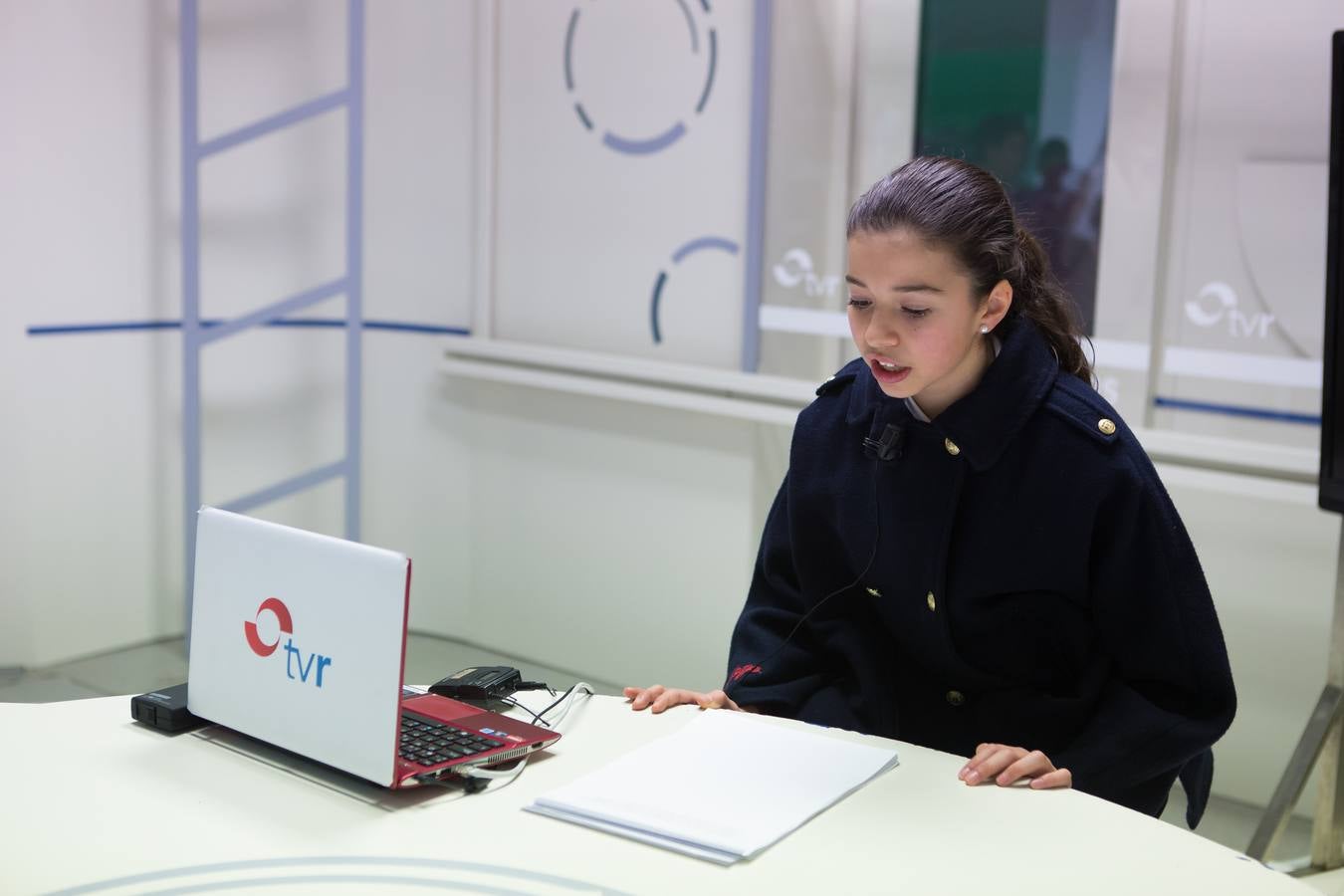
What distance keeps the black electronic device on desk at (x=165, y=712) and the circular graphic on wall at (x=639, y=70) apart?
2.34 metres

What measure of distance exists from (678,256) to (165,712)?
7.52ft

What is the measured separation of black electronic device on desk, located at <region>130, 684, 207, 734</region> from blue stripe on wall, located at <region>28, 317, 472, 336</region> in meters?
2.45

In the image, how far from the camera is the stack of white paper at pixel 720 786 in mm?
1321

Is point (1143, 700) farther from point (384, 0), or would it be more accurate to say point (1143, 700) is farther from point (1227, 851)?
point (384, 0)

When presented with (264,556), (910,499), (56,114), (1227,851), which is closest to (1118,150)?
(910,499)

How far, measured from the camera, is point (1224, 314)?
2.82m

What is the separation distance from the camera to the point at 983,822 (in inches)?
54.5

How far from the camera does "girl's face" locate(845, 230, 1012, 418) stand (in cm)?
A: 165

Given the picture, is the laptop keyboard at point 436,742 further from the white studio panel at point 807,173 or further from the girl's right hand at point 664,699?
the white studio panel at point 807,173

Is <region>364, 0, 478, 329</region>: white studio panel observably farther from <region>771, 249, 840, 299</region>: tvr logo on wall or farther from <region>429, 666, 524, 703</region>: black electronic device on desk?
<region>429, 666, 524, 703</region>: black electronic device on desk

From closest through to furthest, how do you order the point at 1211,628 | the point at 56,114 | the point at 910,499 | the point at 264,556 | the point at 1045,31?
the point at 264,556 → the point at 1211,628 → the point at 910,499 → the point at 1045,31 → the point at 56,114

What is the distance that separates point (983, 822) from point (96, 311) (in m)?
3.17

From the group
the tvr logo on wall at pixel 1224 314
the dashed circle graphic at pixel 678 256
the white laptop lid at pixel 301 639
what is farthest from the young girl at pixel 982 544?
the dashed circle graphic at pixel 678 256

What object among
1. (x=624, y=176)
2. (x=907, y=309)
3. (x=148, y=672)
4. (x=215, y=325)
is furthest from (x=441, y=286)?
(x=907, y=309)
